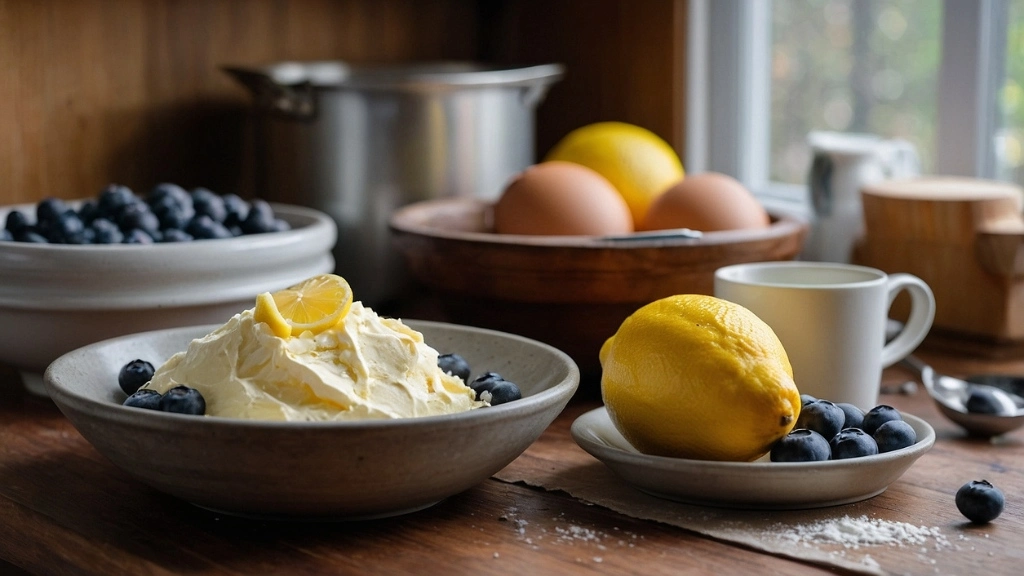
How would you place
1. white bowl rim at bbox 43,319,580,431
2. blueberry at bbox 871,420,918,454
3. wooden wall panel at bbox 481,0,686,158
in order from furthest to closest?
wooden wall panel at bbox 481,0,686,158
blueberry at bbox 871,420,918,454
white bowl rim at bbox 43,319,580,431

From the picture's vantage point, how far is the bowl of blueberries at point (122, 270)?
88cm

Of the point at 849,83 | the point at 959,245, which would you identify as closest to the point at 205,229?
the point at 959,245

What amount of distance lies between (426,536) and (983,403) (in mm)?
465

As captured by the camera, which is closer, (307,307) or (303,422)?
(303,422)

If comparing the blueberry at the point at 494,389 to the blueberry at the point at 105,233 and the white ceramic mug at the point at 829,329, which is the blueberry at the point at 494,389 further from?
the blueberry at the point at 105,233

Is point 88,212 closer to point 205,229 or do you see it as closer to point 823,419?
point 205,229

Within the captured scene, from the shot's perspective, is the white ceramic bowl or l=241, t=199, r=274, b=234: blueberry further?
l=241, t=199, r=274, b=234: blueberry

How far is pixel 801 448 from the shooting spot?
65cm

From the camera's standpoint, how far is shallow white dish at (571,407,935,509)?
A: 64cm

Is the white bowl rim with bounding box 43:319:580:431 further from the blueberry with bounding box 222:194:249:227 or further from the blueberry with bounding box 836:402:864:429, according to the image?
the blueberry with bounding box 222:194:249:227

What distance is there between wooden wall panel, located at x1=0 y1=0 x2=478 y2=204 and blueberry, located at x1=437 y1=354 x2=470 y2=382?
726 millimetres

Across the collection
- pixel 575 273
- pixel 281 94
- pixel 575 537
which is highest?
pixel 281 94

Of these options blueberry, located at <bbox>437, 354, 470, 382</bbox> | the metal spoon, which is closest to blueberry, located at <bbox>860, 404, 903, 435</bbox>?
the metal spoon

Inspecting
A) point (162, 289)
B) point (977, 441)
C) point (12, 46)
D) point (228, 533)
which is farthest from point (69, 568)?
point (12, 46)
